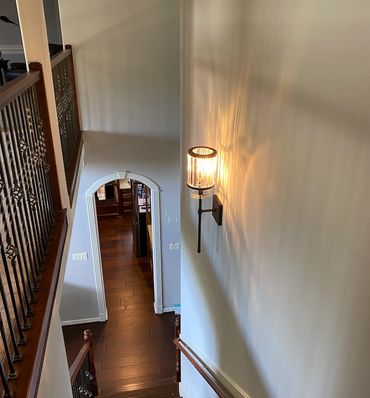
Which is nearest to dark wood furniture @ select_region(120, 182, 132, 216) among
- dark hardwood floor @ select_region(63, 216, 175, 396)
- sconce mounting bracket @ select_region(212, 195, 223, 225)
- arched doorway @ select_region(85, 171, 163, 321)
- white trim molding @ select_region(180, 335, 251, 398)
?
dark hardwood floor @ select_region(63, 216, 175, 396)

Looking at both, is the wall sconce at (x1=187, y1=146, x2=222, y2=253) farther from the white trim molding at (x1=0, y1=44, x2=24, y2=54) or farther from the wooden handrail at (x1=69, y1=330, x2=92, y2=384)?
the white trim molding at (x1=0, y1=44, x2=24, y2=54)

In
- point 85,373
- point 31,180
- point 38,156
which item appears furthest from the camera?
point 85,373

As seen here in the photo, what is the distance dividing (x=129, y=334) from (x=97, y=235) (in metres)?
1.65

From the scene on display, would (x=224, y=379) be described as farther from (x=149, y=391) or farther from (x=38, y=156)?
(x=38, y=156)

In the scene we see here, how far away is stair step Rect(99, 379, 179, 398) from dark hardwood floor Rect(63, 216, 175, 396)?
6 centimetres

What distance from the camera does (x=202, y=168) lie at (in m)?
2.38

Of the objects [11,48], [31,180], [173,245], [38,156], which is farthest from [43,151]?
[11,48]

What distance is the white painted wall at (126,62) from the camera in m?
4.54

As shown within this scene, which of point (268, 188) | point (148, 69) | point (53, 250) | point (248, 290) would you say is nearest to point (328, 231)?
point (268, 188)

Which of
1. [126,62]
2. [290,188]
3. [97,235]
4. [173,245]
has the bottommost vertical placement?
[173,245]

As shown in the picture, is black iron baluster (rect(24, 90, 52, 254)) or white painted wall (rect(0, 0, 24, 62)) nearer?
black iron baluster (rect(24, 90, 52, 254))

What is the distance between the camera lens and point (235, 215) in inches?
89.7

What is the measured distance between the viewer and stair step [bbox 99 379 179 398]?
4293mm

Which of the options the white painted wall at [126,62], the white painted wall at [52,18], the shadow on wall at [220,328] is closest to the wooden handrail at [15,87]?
the shadow on wall at [220,328]
